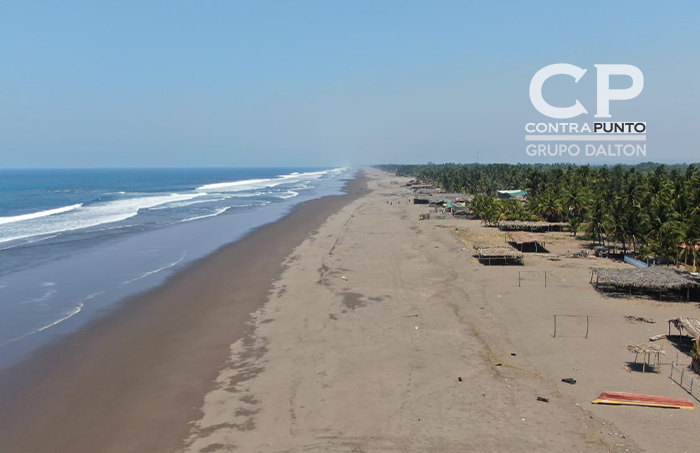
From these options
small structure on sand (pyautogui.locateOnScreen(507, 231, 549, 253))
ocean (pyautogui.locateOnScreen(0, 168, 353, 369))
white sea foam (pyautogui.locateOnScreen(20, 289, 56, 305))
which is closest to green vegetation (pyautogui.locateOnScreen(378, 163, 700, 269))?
small structure on sand (pyautogui.locateOnScreen(507, 231, 549, 253))

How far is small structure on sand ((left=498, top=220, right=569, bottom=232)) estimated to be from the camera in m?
53.7

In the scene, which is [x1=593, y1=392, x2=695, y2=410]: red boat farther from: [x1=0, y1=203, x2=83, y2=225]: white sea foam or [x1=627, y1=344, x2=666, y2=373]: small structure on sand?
[x1=0, y1=203, x2=83, y2=225]: white sea foam

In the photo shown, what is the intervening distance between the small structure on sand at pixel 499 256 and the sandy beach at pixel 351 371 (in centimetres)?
333

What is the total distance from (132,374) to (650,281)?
28.7 metres

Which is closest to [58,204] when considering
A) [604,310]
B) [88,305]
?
[88,305]

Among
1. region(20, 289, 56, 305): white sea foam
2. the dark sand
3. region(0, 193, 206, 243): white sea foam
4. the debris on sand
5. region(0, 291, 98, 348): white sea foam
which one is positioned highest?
region(0, 193, 206, 243): white sea foam

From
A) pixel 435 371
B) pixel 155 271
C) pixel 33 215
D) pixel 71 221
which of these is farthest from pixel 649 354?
pixel 33 215

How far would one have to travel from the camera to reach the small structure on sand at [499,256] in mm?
38000

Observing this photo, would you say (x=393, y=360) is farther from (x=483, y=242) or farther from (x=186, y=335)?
(x=483, y=242)

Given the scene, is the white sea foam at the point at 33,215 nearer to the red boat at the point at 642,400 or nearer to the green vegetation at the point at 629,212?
the green vegetation at the point at 629,212

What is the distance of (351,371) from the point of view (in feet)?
63.2

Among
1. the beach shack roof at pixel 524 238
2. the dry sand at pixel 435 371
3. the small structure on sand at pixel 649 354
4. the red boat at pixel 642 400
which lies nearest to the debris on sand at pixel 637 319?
the dry sand at pixel 435 371

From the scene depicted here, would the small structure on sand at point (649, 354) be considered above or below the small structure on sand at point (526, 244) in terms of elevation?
below

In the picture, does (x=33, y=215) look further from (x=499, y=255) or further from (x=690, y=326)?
(x=690, y=326)
